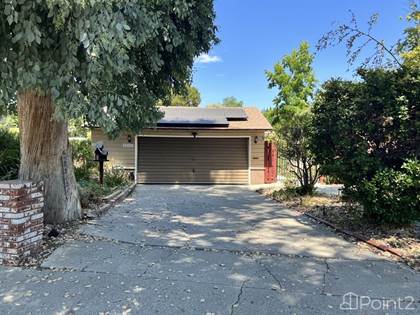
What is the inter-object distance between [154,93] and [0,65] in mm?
3724

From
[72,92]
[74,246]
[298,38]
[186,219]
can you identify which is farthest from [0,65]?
[298,38]

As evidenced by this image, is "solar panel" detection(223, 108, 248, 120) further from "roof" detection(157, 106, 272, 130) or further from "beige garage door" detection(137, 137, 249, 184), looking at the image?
"beige garage door" detection(137, 137, 249, 184)

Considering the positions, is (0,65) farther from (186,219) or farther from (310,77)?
(310,77)

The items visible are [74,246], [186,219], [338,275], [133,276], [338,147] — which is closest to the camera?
[133,276]

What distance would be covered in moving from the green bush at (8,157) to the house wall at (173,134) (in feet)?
19.0

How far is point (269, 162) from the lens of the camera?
18.8 meters

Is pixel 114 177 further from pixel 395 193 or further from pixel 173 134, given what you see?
pixel 395 193

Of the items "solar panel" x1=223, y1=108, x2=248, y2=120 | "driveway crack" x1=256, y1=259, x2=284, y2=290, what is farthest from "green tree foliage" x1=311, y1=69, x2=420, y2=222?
"solar panel" x1=223, y1=108, x2=248, y2=120

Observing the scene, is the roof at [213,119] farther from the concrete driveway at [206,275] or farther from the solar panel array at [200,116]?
the concrete driveway at [206,275]

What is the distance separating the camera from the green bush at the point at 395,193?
6.41 m

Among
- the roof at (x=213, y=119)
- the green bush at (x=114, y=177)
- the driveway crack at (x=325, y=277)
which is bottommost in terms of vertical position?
the driveway crack at (x=325, y=277)

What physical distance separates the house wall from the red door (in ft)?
1.33

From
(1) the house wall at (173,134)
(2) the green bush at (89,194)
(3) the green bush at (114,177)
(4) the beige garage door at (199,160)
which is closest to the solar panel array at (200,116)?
(1) the house wall at (173,134)

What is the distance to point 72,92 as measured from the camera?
418cm
